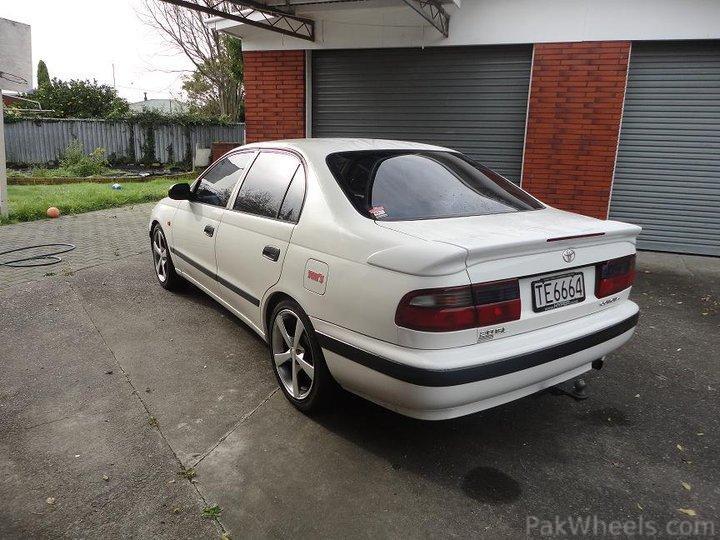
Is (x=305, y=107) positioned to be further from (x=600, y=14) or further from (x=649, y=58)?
(x=649, y=58)

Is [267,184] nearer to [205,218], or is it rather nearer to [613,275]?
[205,218]

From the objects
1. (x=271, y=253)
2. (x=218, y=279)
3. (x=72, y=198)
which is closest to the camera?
(x=271, y=253)

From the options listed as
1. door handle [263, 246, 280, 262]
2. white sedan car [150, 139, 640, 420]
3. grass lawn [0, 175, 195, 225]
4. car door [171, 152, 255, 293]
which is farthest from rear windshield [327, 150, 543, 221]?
grass lawn [0, 175, 195, 225]

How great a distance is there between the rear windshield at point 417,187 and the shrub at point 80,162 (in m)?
15.6

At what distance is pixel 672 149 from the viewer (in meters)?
7.55

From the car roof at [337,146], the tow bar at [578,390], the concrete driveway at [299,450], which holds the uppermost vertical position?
the car roof at [337,146]

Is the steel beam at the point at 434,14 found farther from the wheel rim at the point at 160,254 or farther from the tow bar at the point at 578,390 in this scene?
the tow bar at the point at 578,390

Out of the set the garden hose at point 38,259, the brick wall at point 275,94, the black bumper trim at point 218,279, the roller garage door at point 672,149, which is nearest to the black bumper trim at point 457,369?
the black bumper trim at point 218,279

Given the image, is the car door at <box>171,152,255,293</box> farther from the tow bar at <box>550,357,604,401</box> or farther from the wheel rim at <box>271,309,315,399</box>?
the tow bar at <box>550,357,604,401</box>

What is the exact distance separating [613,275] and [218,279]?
2.74 m

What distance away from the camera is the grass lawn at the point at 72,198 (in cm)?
952

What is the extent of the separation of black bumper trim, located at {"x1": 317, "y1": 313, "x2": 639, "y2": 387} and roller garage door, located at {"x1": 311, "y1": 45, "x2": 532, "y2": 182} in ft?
19.6

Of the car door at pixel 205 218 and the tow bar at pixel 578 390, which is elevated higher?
the car door at pixel 205 218

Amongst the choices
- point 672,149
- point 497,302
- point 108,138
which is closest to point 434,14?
point 672,149
